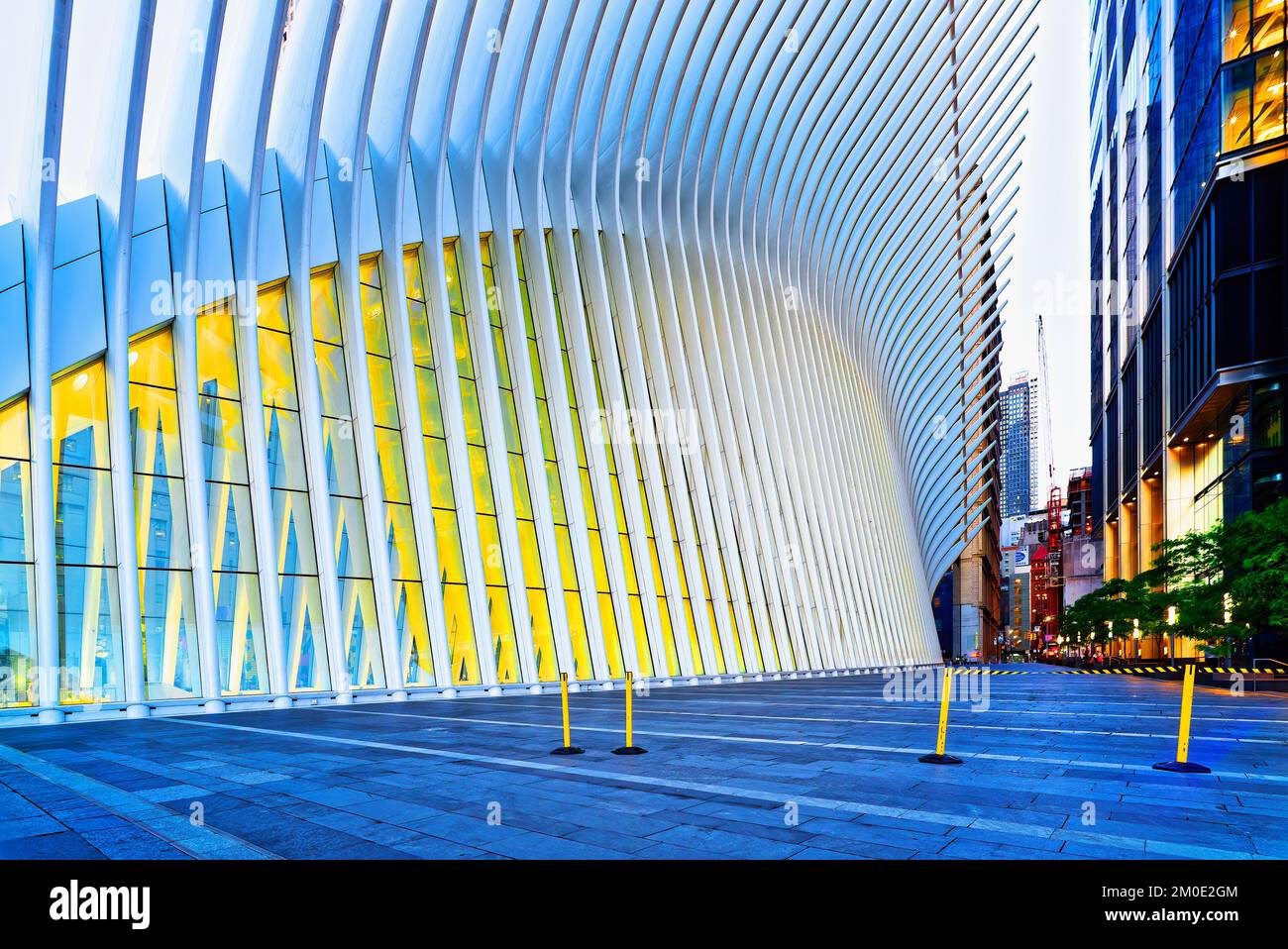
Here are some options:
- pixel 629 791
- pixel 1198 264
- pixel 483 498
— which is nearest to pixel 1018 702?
pixel 483 498

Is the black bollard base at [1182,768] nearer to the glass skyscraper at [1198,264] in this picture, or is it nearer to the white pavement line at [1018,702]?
the white pavement line at [1018,702]

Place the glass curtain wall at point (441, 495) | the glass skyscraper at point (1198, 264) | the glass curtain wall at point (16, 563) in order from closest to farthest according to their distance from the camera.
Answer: the glass curtain wall at point (16, 563) → the glass curtain wall at point (441, 495) → the glass skyscraper at point (1198, 264)

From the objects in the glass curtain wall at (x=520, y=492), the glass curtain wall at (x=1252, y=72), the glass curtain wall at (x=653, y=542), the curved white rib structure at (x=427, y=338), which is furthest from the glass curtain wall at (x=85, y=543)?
the glass curtain wall at (x=1252, y=72)

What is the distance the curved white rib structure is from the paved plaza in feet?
13.3

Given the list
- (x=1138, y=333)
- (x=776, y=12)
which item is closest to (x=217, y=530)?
(x=776, y=12)

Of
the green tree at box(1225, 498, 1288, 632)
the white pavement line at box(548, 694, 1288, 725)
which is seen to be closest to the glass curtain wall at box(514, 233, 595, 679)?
the white pavement line at box(548, 694, 1288, 725)

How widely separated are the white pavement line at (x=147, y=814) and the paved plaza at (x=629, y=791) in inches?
1.1

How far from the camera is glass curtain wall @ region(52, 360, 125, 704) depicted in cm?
1411

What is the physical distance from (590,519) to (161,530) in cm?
1105

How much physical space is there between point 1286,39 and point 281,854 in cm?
4843

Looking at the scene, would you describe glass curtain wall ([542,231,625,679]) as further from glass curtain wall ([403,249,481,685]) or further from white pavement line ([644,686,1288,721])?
glass curtain wall ([403,249,481,685])

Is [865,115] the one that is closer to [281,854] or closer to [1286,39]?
[1286,39]

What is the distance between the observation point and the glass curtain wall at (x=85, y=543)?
14.1 meters

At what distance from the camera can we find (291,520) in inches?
704
